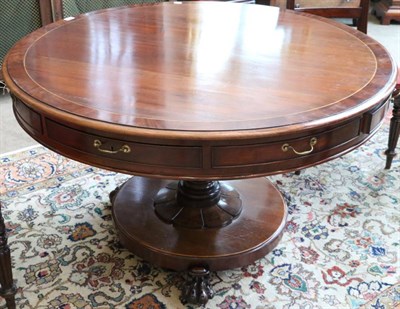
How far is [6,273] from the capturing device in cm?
123

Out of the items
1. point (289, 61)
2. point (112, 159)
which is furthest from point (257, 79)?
point (112, 159)

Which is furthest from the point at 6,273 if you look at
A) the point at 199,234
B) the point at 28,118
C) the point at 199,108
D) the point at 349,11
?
the point at 349,11

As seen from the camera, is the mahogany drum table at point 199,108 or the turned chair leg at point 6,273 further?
the turned chair leg at point 6,273

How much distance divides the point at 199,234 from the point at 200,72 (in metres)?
0.50

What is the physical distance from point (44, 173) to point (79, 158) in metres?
0.93

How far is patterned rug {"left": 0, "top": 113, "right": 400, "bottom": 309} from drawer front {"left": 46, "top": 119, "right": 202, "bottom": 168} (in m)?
0.51

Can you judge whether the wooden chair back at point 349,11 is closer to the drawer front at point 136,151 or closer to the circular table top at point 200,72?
the circular table top at point 200,72

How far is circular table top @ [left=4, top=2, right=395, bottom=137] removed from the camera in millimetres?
977

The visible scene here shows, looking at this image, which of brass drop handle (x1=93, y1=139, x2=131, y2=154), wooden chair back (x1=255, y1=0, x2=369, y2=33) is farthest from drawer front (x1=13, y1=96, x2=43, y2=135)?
wooden chair back (x1=255, y1=0, x2=369, y2=33)

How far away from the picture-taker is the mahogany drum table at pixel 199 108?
3.16ft

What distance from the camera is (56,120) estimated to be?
101cm

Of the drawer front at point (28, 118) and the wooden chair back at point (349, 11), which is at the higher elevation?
the wooden chair back at point (349, 11)

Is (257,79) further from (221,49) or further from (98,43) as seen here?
(98,43)

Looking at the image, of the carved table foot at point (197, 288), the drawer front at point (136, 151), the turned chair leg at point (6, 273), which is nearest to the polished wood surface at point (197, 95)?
the drawer front at point (136, 151)
